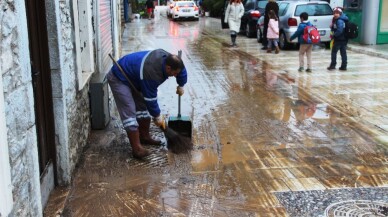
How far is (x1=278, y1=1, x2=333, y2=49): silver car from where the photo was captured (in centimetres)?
1534

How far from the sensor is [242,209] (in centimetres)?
456

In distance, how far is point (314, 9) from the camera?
15.5 meters

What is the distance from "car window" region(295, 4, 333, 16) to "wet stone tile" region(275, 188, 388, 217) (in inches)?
445

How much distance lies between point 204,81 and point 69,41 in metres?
5.80

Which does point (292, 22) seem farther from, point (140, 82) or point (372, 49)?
point (140, 82)

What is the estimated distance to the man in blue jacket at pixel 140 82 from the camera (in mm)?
5562

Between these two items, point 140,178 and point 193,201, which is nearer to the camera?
point 193,201

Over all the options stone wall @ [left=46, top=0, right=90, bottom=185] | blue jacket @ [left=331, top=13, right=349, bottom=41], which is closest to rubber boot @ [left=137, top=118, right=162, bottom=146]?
stone wall @ [left=46, top=0, right=90, bottom=185]

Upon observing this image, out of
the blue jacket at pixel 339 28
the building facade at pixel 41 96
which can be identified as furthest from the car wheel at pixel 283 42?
the building facade at pixel 41 96

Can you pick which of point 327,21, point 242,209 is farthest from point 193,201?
point 327,21

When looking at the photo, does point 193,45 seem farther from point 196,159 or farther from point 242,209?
point 242,209

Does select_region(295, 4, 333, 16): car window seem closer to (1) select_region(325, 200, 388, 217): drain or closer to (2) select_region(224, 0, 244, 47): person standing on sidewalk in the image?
Result: (2) select_region(224, 0, 244, 47): person standing on sidewalk

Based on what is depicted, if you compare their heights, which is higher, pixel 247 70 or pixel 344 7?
pixel 344 7

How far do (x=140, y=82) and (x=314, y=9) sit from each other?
1110 cm
